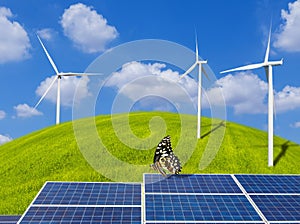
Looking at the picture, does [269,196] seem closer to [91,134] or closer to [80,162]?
[80,162]

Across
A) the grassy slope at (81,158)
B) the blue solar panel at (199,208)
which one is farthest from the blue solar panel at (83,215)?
the grassy slope at (81,158)

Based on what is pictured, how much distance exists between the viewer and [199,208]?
15438 mm

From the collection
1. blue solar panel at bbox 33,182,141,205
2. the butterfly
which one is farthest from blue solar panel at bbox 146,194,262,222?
the butterfly

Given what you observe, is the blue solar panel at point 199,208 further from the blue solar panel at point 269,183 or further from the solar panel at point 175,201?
the blue solar panel at point 269,183

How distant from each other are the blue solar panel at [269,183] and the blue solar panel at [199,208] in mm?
1334

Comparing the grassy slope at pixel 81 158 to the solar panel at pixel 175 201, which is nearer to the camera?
the solar panel at pixel 175 201

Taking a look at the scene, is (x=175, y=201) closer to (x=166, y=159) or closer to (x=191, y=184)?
(x=191, y=184)

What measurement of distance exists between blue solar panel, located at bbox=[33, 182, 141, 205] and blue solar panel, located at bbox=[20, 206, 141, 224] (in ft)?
1.83

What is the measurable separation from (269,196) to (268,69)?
25751 mm

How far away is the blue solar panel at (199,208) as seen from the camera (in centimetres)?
1467

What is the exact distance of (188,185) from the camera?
701 inches

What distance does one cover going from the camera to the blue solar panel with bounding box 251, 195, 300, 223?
15016 mm

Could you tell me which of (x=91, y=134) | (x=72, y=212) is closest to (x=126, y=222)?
(x=72, y=212)

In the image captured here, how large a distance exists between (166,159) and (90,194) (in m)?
3.81
